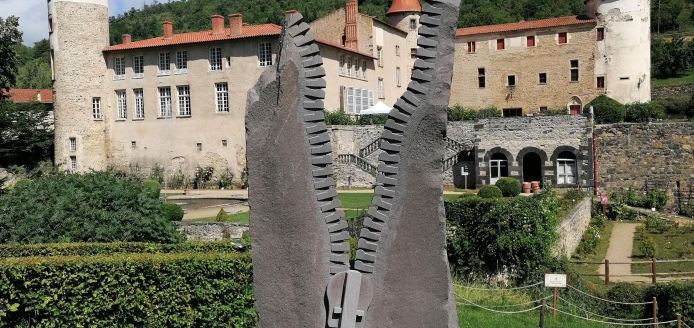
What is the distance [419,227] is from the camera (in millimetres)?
4352

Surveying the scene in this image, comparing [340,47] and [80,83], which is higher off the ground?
[340,47]

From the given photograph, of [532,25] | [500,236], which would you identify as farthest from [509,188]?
[532,25]

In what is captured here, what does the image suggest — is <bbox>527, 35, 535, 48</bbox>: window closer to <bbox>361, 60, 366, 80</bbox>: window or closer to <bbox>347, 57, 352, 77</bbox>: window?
<bbox>361, 60, 366, 80</bbox>: window

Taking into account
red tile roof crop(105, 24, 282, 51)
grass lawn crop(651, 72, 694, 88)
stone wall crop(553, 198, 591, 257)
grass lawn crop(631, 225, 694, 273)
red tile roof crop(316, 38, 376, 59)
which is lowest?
grass lawn crop(631, 225, 694, 273)

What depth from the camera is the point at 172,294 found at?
8.58 metres

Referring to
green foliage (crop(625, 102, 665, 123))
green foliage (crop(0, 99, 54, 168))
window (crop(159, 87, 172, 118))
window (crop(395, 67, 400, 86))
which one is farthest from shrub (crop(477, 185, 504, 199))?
green foliage (crop(0, 99, 54, 168))

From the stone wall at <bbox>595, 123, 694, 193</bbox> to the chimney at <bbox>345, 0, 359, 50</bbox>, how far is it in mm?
14128

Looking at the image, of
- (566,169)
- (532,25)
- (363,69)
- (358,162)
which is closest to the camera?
(566,169)

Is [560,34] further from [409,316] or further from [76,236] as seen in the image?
[409,316]

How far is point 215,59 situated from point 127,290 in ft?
84.4

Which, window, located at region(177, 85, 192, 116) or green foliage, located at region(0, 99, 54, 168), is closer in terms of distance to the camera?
window, located at region(177, 85, 192, 116)

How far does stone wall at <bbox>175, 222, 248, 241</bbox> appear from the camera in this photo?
16766mm

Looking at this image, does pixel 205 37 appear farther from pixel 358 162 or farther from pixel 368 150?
pixel 358 162

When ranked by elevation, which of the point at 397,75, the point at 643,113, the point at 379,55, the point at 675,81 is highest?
the point at 379,55
